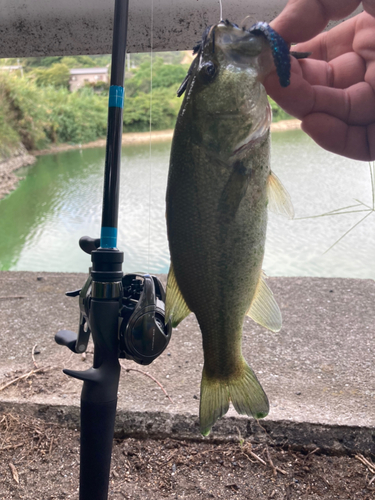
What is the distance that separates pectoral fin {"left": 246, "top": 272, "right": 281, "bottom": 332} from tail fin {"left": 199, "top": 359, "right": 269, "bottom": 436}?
0.43 feet

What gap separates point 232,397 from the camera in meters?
0.97

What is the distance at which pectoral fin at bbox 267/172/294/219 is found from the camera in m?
0.89

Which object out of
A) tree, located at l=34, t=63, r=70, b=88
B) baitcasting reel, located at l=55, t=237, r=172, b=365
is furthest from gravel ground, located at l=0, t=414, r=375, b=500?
tree, located at l=34, t=63, r=70, b=88

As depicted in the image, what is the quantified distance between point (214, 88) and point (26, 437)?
191 centimetres

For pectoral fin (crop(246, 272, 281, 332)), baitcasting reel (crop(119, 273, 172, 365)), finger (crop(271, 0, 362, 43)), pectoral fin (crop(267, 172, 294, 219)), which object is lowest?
baitcasting reel (crop(119, 273, 172, 365))

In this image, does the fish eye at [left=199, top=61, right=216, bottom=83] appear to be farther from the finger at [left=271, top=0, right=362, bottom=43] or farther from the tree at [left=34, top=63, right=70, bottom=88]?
the tree at [left=34, top=63, right=70, bottom=88]

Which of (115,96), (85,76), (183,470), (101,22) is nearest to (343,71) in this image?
(115,96)

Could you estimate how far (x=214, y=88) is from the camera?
839 mm

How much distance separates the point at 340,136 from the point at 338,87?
0.50ft

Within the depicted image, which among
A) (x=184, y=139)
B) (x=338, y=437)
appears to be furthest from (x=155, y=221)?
(x=184, y=139)

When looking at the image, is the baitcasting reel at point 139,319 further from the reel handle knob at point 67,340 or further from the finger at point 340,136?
the finger at point 340,136

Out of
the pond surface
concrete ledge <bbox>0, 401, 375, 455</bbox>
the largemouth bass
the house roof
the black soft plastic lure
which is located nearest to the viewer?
the black soft plastic lure

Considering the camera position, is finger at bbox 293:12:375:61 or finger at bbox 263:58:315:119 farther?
finger at bbox 293:12:375:61

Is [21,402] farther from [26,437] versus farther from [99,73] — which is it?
[99,73]
